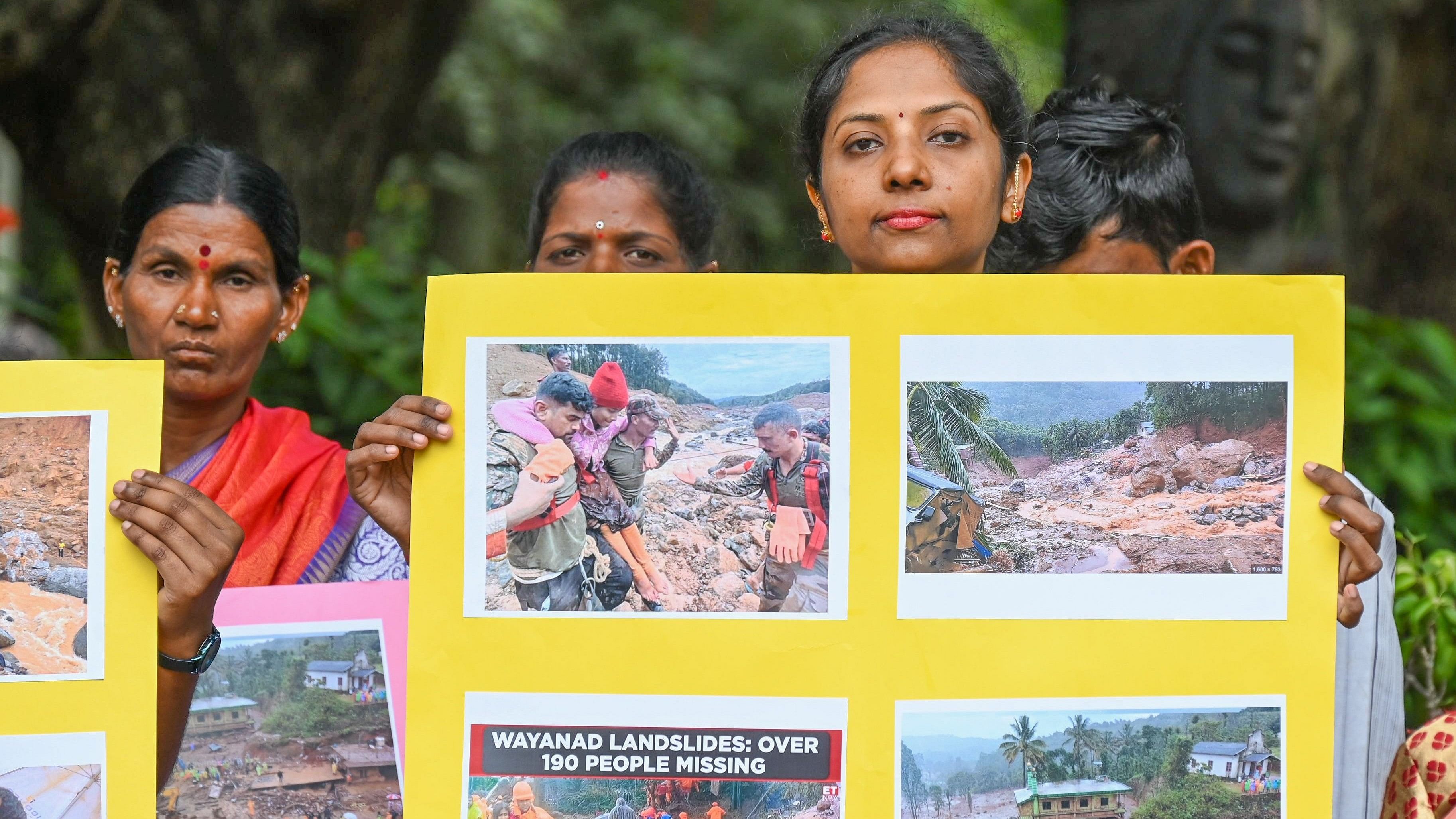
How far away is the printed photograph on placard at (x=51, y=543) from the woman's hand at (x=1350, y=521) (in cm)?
184

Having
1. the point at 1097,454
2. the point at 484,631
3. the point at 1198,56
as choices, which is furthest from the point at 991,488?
the point at 1198,56

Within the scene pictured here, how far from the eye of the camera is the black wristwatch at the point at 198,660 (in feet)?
7.01

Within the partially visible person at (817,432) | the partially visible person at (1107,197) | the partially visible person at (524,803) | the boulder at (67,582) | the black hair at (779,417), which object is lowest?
the partially visible person at (524,803)

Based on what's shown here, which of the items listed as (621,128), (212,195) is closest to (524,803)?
(212,195)

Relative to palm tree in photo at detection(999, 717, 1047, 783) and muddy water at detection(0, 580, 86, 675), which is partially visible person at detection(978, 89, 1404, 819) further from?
muddy water at detection(0, 580, 86, 675)

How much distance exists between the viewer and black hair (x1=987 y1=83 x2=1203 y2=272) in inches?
115

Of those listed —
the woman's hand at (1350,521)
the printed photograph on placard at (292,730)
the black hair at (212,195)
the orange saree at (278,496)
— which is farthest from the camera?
the black hair at (212,195)

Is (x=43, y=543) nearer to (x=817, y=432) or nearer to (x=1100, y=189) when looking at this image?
(x=817, y=432)

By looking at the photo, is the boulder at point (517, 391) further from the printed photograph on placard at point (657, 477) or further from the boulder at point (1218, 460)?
the boulder at point (1218, 460)

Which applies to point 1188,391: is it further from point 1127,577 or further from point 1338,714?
point 1338,714

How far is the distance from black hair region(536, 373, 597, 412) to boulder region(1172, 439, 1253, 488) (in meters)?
0.89

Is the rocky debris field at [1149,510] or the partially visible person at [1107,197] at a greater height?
the partially visible person at [1107,197]

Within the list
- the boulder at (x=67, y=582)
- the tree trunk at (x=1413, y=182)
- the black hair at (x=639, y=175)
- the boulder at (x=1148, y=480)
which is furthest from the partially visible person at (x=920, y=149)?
the tree trunk at (x=1413, y=182)

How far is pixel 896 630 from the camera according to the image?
1973 millimetres
